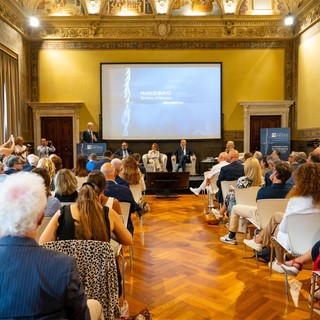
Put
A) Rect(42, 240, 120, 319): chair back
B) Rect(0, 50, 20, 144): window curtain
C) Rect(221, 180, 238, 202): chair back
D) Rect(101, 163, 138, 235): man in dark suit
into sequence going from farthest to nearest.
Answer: Rect(0, 50, 20, 144): window curtain, Rect(221, 180, 238, 202): chair back, Rect(101, 163, 138, 235): man in dark suit, Rect(42, 240, 120, 319): chair back

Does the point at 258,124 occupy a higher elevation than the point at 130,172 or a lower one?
higher

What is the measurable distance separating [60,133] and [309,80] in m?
8.77

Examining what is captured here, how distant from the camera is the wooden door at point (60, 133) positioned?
12969 millimetres

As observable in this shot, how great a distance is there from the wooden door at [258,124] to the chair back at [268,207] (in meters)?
9.74

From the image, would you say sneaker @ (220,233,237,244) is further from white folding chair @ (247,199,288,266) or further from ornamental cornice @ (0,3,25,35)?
ornamental cornice @ (0,3,25,35)

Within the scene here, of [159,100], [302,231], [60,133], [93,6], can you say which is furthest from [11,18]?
[302,231]

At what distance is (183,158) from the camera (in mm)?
11922

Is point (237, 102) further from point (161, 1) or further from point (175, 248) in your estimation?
point (175, 248)

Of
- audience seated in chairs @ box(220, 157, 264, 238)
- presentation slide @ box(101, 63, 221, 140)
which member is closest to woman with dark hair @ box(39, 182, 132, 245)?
audience seated in chairs @ box(220, 157, 264, 238)

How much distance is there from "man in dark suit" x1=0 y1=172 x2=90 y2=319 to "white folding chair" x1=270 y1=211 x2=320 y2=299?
220 cm

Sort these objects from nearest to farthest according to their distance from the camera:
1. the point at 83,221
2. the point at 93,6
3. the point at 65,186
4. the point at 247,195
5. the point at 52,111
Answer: the point at 83,221, the point at 65,186, the point at 247,195, the point at 93,6, the point at 52,111

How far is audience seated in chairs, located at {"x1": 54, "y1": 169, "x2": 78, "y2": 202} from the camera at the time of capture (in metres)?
3.62

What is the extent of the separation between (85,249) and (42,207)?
0.63m

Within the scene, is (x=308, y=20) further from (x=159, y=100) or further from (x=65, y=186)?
(x=65, y=186)
